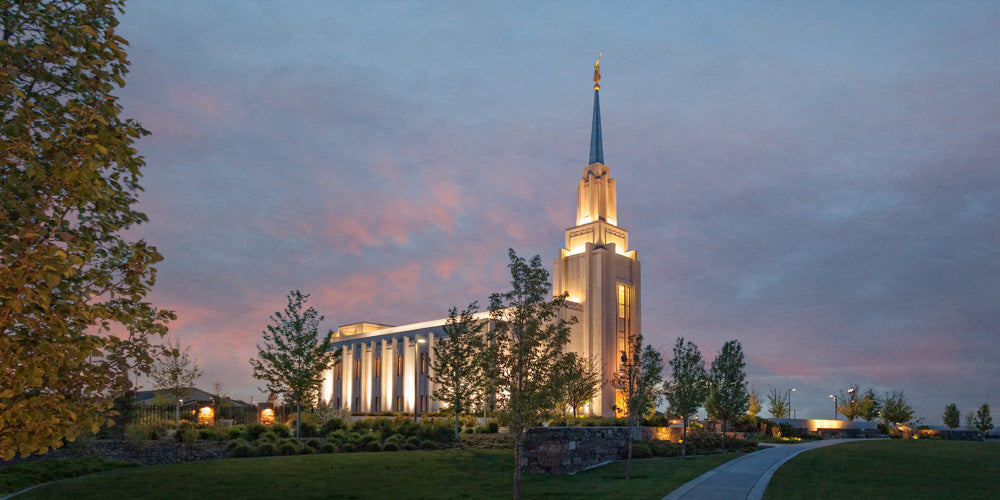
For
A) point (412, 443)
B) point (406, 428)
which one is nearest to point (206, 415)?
point (406, 428)

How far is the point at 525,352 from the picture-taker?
16609 mm

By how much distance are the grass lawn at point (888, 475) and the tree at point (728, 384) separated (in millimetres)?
6837

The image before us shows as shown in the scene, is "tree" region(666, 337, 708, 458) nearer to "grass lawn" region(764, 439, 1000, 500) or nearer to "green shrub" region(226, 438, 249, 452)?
"grass lawn" region(764, 439, 1000, 500)

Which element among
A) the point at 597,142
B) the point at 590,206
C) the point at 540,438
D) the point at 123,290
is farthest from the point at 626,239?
the point at 123,290

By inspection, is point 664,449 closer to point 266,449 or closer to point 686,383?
point 686,383

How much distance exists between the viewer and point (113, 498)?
16.2 meters

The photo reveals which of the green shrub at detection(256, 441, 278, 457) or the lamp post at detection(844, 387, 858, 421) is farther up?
the green shrub at detection(256, 441, 278, 457)

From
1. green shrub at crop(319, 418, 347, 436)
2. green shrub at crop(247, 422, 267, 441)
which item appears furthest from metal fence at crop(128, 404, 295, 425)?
green shrub at crop(247, 422, 267, 441)

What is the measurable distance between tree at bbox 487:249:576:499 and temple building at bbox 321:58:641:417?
40061mm

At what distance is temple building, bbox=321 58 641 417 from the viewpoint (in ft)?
208

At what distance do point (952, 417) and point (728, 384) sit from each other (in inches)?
1865

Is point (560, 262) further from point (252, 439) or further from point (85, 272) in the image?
point (85, 272)

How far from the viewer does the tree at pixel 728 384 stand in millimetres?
38250

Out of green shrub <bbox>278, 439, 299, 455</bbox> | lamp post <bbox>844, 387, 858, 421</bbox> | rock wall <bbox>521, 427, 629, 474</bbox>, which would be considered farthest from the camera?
lamp post <bbox>844, 387, 858, 421</bbox>
